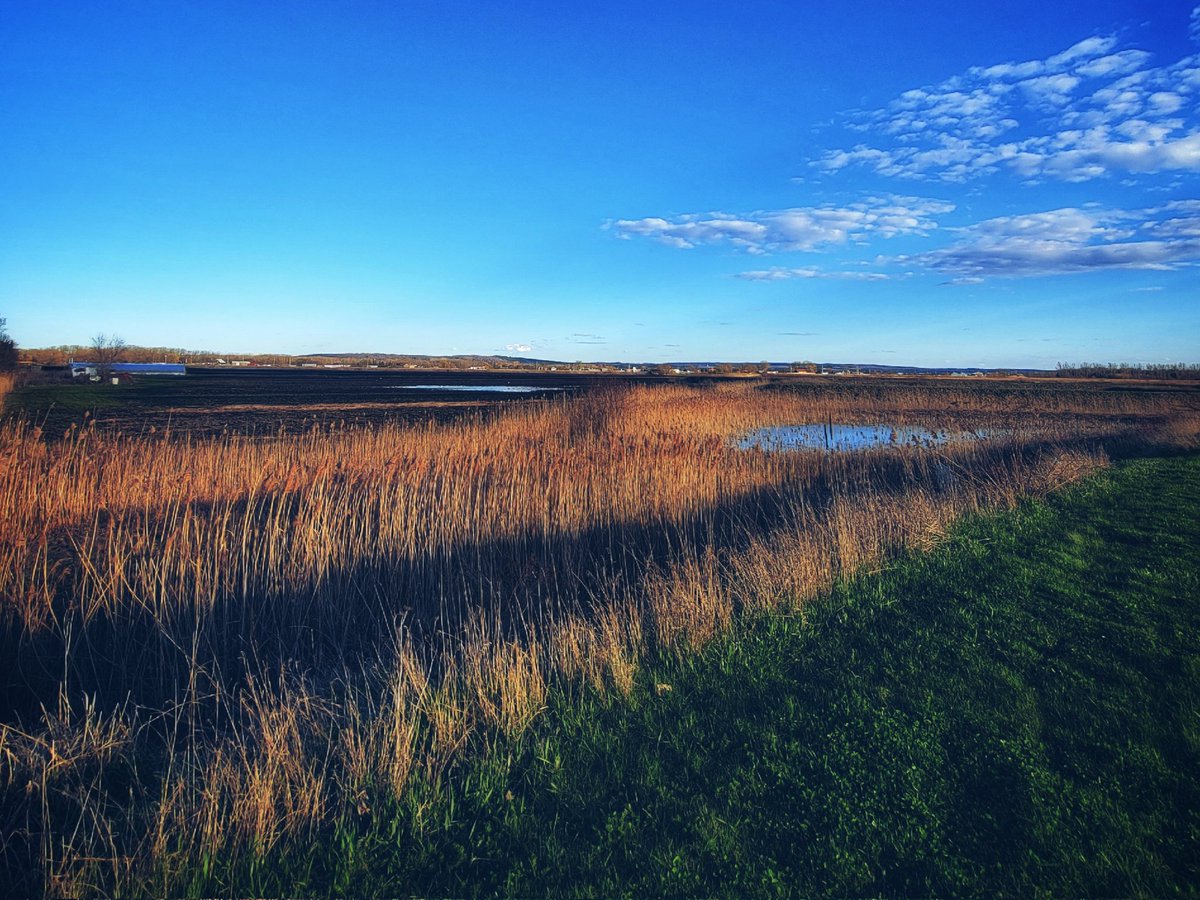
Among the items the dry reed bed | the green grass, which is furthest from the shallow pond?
the green grass

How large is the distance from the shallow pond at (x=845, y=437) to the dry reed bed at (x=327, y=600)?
491cm

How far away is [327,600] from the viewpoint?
7.27 metres

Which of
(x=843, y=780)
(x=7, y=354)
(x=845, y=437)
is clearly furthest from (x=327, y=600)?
(x=7, y=354)

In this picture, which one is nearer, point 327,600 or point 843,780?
point 843,780

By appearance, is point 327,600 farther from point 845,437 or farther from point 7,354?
point 7,354

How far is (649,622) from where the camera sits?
6477 mm

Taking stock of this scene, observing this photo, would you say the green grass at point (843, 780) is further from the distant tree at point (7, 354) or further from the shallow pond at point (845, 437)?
the distant tree at point (7, 354)

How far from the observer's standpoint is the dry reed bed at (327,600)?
3.90m

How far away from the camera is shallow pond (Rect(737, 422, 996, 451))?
19031 mm

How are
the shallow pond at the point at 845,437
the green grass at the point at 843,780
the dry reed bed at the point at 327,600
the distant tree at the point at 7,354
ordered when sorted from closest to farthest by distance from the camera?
the green grass at the point at 843,780 < the dry reed bed at the point at 327,600 < the shallow pond at the point at 845,437 < the distant tree at the point at 7,354

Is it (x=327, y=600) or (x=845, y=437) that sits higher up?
(x=845, y=437)

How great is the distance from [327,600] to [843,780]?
18.3 feet

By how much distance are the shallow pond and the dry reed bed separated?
193 inches

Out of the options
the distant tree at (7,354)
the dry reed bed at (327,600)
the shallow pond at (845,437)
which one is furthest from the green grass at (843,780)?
the distant tree at (7,354)
